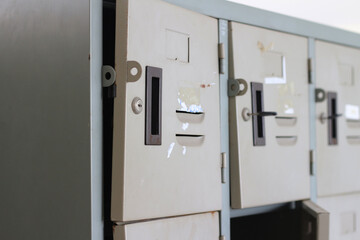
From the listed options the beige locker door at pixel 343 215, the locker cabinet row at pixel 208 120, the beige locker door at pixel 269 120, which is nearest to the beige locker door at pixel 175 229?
the locker cabinet row at pixel 208 120

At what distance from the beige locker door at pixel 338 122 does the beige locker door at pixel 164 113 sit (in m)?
0.55

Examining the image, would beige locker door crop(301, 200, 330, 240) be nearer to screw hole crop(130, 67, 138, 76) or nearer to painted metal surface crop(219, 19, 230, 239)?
painted metal surface crop(219, 19, 230, 239)

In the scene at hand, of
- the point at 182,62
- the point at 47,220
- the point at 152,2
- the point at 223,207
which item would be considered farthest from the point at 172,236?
the point at 152,2

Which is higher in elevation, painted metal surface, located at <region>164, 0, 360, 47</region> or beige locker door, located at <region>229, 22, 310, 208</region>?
painted metal surface, located at <region>164, 0, 360, 47</region>

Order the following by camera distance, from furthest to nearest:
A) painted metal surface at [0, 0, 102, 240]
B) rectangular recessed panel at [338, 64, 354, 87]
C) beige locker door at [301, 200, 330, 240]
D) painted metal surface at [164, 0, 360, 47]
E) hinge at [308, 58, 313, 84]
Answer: rectangular recessed panel at [338, 64, 354, 87]
hinge at [308, 58, 313, 84]
beige locker door at [301, 200, 330, 240]
painted metal surface at [164, 0, 360, 47]
painted metal surface at [0, 0, 102, 240]

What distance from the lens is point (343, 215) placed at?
1808 millimetres

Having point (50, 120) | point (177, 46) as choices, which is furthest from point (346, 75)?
point (50, 120)

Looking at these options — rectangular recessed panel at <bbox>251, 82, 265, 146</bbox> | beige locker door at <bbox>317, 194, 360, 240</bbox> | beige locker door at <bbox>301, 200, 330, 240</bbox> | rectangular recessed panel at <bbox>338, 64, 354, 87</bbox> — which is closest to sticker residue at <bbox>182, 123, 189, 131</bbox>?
rectangular recessed panel at <bbox>251, 82, 265, 146</bbox>

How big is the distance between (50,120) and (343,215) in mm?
1197

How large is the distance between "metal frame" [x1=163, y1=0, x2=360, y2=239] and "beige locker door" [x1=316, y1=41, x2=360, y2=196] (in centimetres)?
4

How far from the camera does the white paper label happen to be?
6.15 feet

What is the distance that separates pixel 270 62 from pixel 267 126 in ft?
0.74

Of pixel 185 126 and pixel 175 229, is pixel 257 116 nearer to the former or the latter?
pixel 185 126

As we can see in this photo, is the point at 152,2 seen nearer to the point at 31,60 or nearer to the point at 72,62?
the point at 72,62
